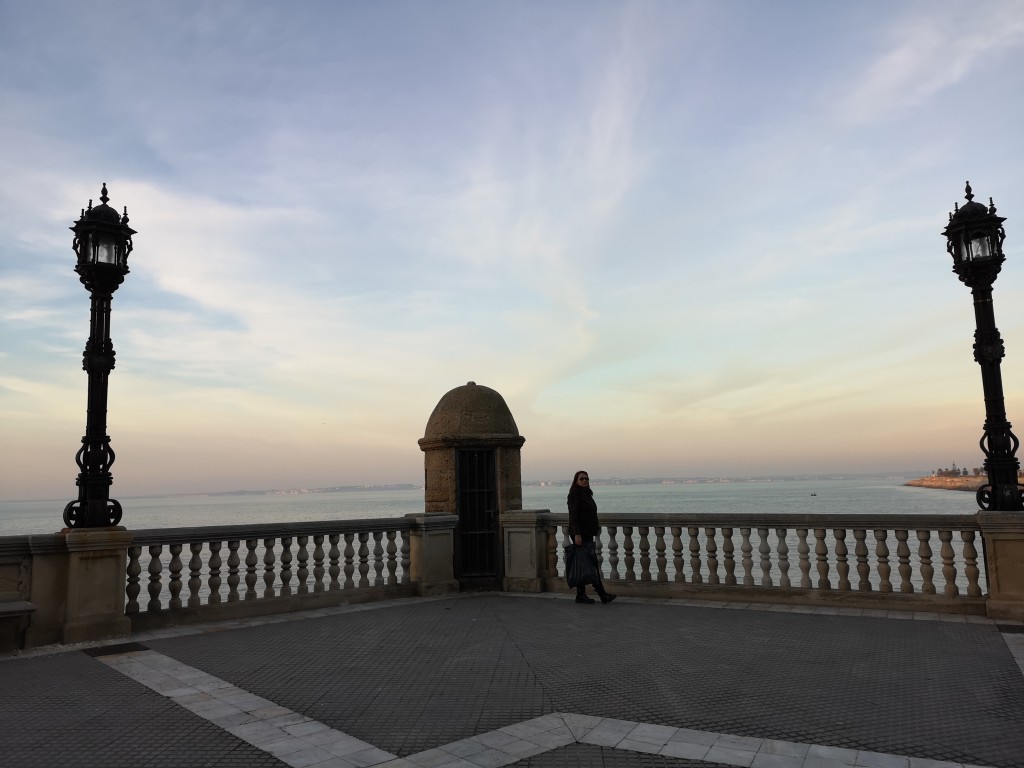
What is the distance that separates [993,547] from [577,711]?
616cm

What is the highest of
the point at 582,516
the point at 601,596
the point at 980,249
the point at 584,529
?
the point at 980,249

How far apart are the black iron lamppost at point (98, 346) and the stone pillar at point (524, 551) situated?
579 centimetres

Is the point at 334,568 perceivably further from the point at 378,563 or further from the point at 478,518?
the point at 478,518

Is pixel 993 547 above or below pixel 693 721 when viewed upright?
above

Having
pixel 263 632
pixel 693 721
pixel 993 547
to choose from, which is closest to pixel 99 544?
pixel 263 632

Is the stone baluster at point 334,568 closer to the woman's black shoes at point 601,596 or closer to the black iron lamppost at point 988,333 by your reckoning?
the woman's black shoes at point 601,596

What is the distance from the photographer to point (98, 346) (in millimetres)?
8562

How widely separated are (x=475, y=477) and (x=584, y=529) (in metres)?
2.60

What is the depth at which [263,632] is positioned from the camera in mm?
8164

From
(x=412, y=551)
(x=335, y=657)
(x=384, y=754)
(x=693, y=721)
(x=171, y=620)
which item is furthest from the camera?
(x=412, y=551)

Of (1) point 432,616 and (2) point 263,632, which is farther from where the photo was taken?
(1) point 432,616

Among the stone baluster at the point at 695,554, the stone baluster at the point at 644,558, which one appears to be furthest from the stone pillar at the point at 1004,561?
the stone baluster at the point at 644,558

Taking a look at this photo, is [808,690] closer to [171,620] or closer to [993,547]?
[993,547]

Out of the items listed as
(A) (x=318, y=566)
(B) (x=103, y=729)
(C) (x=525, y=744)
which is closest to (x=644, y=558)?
(A) (x=318, y=566)
